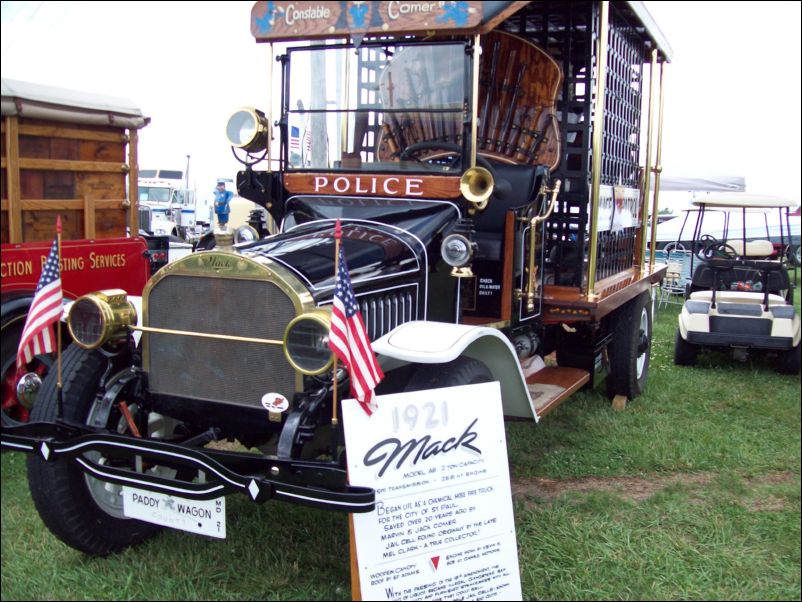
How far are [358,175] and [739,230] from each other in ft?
9.35

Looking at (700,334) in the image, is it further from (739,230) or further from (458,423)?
(458,423)

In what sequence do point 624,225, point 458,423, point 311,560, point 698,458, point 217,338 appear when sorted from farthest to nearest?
point 624,225 < point 698,458 < point 311,560 < point 217,338 < point 458,423

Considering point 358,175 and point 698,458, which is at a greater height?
point 358,175

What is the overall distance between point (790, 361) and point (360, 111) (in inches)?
142

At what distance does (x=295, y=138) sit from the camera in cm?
427

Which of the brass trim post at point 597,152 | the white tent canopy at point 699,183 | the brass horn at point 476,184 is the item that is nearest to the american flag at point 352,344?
the brass horn at point 476,184

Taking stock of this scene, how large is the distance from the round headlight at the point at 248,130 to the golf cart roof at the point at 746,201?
3.07 metres

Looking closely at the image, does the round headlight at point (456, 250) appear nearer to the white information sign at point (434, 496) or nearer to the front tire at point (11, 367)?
the white information sign at point (434, 496)

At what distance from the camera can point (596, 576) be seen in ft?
10.2

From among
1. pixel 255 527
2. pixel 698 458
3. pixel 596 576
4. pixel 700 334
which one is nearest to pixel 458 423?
pixel 596 576

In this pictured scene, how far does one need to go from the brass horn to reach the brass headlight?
63.5 inches

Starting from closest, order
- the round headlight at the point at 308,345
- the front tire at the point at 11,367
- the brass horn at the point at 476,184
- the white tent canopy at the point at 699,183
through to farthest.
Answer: the round headlight at the point at 308,345, the brass horn at the point at 476,184, the front tire at the point at 11,367, the white tent canopy at the point at 699,183

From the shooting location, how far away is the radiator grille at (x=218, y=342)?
9.49 feet

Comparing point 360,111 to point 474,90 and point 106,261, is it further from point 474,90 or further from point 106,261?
point 106,261
